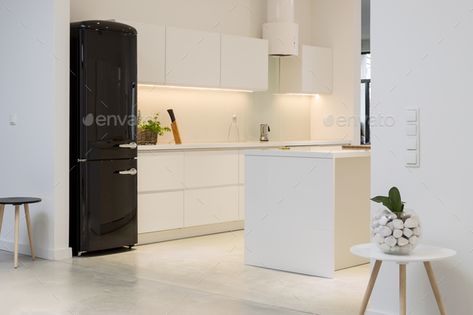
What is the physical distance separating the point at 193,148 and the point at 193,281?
7.16ft

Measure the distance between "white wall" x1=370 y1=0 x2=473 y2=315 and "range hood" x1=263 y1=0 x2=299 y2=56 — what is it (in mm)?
4275

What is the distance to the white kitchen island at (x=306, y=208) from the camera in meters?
5.27

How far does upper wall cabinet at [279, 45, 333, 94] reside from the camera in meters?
8.73

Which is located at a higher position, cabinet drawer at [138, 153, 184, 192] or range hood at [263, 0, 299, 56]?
range hood at [263, 0, 299, 56]

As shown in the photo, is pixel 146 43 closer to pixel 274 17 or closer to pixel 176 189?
pixel 176 189

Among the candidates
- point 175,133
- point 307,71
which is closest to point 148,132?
point 175,133

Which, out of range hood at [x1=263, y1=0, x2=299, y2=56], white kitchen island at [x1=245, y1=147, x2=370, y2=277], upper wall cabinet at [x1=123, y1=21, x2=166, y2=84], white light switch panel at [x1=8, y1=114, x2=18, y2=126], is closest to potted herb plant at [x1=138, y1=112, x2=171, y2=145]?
upper wall cabinet at [x1=123, y1=21, x2=166, y2=84]

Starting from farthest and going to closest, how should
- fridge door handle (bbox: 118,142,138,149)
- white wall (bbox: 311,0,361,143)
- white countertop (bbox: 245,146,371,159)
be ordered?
white wall (bbox: 311,0,361,143), fridge door handle (bbox: 118,142,138,149), white countertop (bbox: 245,146,371,159)

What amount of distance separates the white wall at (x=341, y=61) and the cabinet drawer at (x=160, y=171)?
2.80 metres

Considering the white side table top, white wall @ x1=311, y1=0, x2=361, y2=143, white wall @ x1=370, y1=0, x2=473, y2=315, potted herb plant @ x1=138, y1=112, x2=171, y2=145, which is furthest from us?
white wall @ x1=311, y1=0, x2=361, y2=143

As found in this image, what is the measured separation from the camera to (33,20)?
6172 mm

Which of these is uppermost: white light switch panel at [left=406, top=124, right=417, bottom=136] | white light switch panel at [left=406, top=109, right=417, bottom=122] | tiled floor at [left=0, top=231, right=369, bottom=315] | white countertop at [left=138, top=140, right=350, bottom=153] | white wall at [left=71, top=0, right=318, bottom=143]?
white wall at [left=71, top=0, right=318, bottom=143]

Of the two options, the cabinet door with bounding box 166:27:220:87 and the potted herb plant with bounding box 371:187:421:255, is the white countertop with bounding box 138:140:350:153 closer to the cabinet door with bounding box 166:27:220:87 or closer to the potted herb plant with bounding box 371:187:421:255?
the cabinet door with bounding box 166:27:220:87

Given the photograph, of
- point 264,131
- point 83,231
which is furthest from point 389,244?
point 264,131
